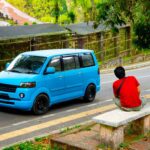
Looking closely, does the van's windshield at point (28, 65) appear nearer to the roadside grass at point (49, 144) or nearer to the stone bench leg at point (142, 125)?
the roadside grass at point (49, 144)

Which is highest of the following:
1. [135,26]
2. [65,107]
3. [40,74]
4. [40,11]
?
[40,11]

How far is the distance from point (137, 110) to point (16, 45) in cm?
1853

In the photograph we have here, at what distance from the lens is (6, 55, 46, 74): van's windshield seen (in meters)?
13.3

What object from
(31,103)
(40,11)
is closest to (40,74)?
(31,103)

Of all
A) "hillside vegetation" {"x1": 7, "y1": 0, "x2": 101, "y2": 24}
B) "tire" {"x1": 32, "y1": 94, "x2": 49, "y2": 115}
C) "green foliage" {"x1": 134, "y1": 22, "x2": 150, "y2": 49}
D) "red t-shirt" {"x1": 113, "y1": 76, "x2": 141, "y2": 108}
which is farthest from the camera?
"hillside vegetation" {"x1": 7, "y1": 0, "x2": 101, "y2": 24}

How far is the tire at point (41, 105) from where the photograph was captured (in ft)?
42.4

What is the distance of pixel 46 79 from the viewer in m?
13.2

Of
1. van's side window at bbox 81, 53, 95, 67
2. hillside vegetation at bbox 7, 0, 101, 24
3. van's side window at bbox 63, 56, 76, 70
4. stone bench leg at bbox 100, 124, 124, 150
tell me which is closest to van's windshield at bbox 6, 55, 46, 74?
van's side window at bbox 63, 56, 76, 70

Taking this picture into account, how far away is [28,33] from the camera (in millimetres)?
27156

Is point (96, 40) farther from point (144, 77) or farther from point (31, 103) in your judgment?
point (31, 103)

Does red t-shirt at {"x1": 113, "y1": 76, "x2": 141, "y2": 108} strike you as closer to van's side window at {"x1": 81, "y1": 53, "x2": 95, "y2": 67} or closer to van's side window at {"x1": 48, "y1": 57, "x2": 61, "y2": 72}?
van's side window at {"x1": 48, "y1": 57, "x2": 61, "y2": 72}

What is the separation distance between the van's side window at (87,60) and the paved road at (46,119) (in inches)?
53.3

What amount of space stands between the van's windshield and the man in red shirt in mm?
4375

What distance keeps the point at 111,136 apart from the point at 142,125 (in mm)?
1157
